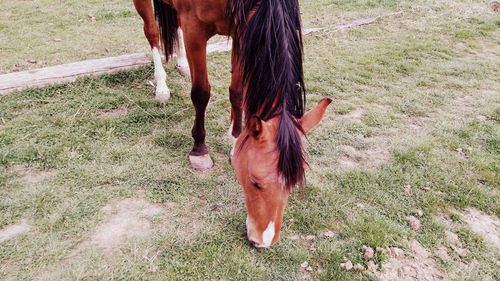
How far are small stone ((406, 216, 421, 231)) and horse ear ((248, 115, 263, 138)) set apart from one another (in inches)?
53.2

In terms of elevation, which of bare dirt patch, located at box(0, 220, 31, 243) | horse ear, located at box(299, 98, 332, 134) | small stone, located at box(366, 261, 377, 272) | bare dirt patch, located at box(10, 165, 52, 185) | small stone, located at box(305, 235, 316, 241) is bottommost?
small stone, located at box(366, 261, 377, 272)

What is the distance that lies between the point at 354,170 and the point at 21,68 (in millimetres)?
3788

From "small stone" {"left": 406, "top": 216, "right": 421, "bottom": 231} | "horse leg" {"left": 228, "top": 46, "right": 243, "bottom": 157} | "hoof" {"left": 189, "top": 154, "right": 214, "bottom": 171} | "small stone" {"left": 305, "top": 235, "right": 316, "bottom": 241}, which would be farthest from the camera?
"hoof" {"left": 189, "top": 154, "right": 214, "bottom": 171}

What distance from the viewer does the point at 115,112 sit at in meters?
3.65

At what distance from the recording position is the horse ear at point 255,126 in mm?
1767

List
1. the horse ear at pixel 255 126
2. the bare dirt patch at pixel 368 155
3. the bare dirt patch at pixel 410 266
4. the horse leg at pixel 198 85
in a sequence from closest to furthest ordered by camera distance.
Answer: the horse ear at pixel 255 126 → the bare dirt patch at pixel 410 266 → the horse leg at pixel 198 85 → the bare dirt patch at pixel 368 155

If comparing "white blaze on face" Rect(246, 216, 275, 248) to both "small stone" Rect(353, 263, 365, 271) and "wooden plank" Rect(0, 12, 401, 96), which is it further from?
"wooden plank" Rect(0, 12, 401, 96)

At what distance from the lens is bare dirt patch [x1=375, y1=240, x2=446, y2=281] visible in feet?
7.00

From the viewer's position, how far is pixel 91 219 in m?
2.43

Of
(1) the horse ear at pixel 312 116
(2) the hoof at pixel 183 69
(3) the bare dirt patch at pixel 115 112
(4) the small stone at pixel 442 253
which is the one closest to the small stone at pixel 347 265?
(4) the small stone at pixel 442 253

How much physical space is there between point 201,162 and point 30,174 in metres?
1.27

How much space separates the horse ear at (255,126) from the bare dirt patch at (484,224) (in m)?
1.70

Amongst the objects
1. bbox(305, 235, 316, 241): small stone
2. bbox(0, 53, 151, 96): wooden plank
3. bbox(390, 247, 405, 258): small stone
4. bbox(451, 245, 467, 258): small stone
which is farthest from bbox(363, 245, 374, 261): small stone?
bbox(0, 53, 151, 96): wooden plank

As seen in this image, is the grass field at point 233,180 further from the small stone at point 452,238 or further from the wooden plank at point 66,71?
the wooden plank at point 66,71
